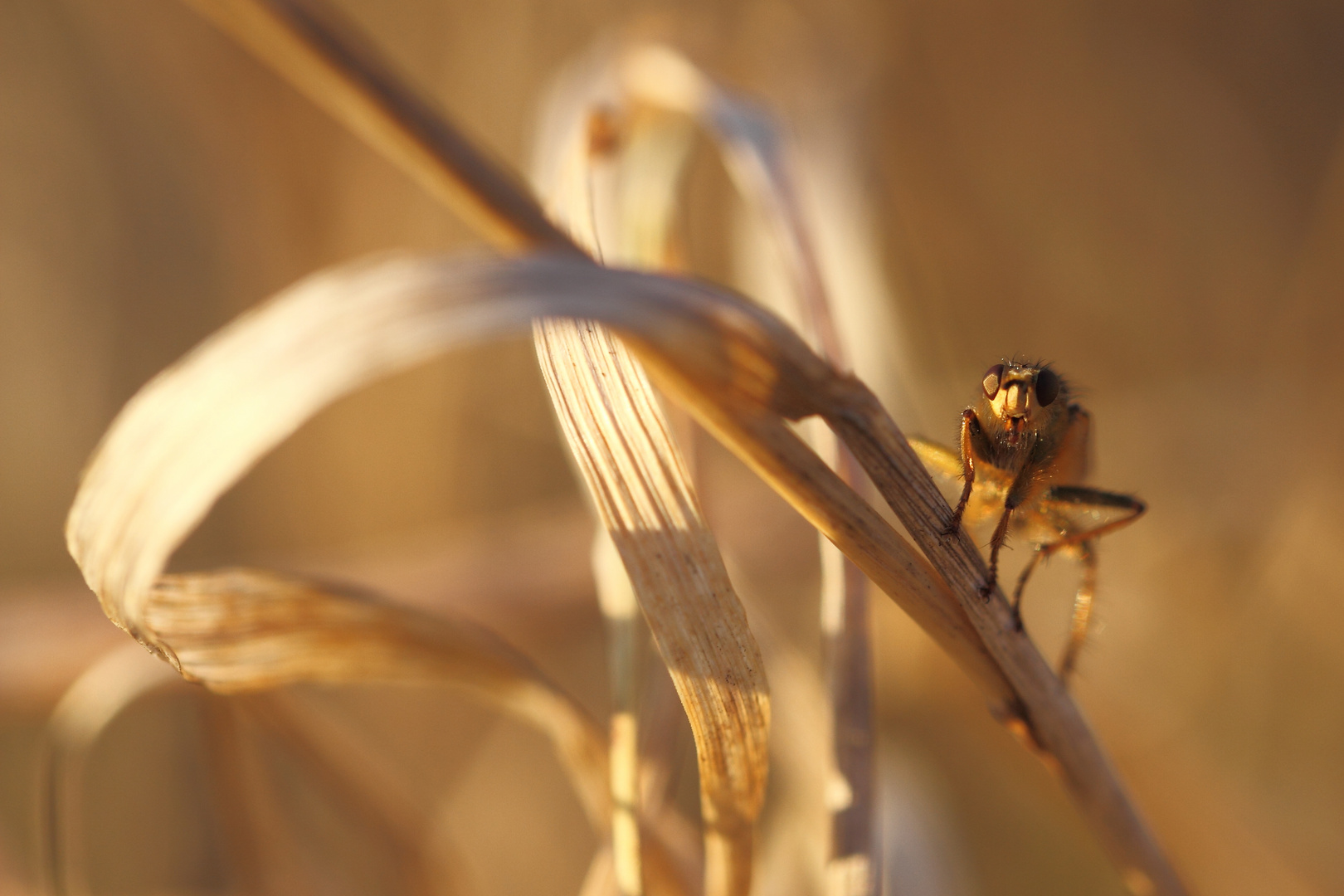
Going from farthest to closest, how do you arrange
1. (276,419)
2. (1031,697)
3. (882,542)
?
(1031,697)
(882,542)
(276,419)

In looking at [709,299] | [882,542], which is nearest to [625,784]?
[882,542]

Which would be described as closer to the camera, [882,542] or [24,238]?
[882,542]

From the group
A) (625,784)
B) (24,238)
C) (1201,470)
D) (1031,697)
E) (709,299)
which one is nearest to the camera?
(709,299)

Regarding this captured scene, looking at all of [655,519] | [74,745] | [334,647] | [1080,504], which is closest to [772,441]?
[655,519]

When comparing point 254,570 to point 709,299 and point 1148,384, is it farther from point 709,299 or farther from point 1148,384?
point 1148,384

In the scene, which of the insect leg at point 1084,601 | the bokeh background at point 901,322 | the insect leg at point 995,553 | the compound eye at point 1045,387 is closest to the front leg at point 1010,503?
the insect leg at point 995,553

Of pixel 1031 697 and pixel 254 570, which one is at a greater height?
pixel 254 570

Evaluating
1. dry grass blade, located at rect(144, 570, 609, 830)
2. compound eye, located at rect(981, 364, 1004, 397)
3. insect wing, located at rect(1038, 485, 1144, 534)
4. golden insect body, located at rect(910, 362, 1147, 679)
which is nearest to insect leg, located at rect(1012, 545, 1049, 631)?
golden insect body, located at rect(910, 362, 1147, 679)
